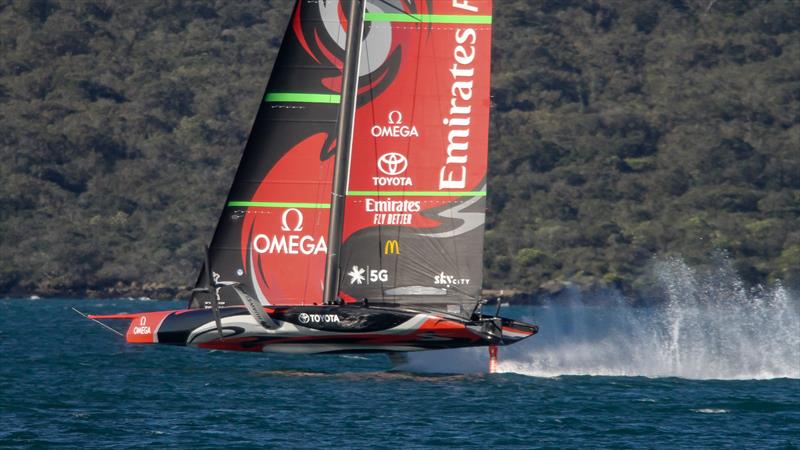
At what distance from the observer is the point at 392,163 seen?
110ft

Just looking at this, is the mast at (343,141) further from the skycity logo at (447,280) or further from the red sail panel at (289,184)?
the skycity logo at (447,280)

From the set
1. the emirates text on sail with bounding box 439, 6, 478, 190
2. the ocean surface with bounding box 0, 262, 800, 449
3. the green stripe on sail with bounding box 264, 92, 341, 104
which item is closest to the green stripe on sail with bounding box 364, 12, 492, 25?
the emirates text on sail with bounding box 439, 6, 478, 190

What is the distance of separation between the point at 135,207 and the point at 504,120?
40.1 m

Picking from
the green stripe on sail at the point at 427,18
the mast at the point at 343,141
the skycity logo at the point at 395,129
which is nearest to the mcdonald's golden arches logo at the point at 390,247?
the mast at the point at 343,141

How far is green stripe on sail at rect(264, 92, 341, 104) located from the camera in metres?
34.4

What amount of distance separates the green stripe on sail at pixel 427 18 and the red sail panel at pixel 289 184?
103cm

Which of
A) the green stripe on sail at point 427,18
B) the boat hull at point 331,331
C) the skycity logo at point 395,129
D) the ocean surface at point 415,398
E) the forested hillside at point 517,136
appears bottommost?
the ocean surface at point 415,398

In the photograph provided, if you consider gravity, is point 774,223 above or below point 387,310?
above

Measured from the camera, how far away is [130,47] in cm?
17750

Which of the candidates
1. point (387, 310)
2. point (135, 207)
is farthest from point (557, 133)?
point (387, 310)

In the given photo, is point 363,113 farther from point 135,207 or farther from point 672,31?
point 672,31

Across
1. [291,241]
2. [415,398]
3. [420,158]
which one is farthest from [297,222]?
[415,398]

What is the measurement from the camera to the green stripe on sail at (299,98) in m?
34.4

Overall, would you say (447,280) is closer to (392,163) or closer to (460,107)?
(392,163)
